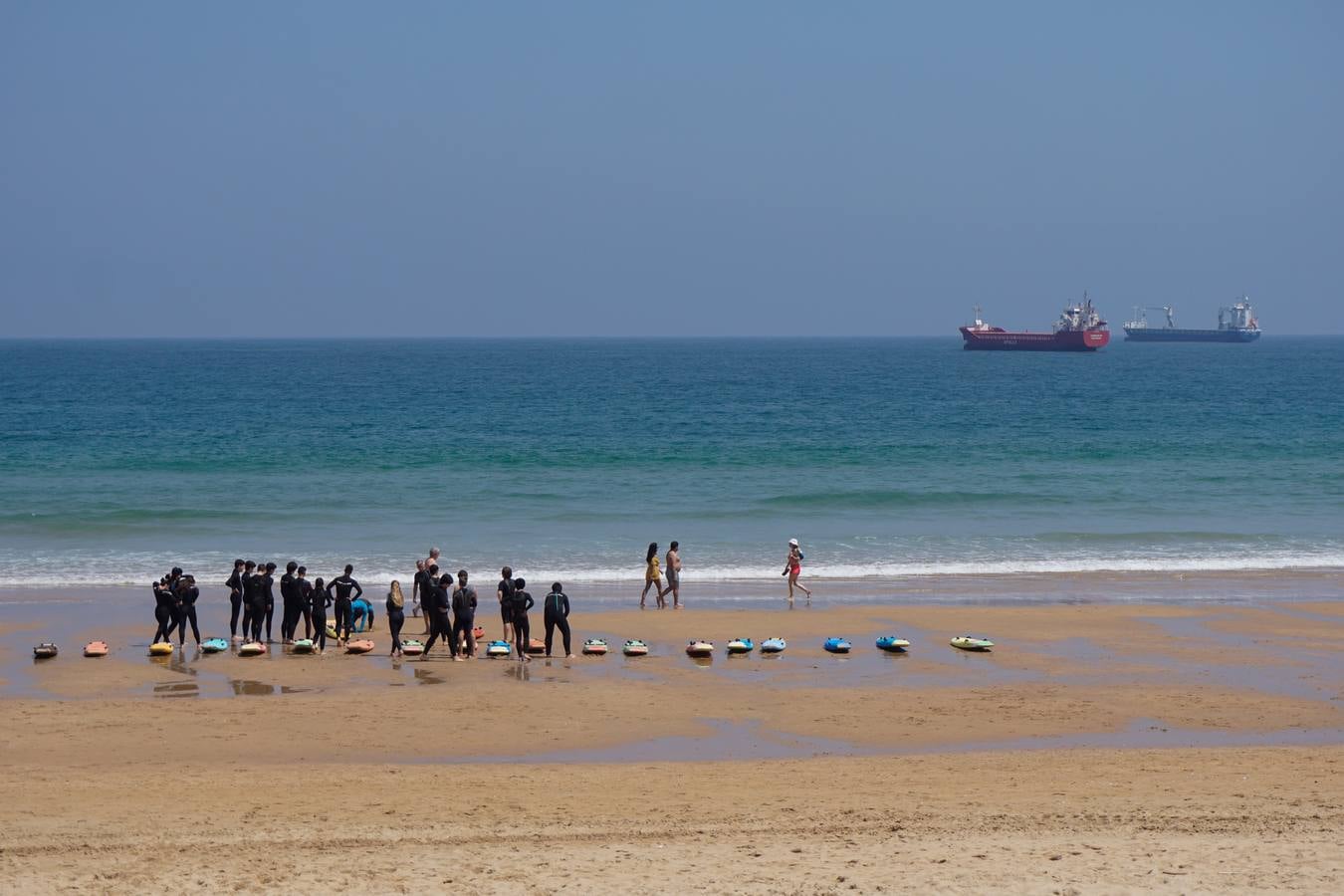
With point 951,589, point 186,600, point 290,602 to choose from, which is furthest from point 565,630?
point 951,589

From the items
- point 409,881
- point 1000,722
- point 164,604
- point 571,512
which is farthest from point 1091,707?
point 571,512

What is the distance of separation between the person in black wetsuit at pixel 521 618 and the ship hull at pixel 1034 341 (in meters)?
150

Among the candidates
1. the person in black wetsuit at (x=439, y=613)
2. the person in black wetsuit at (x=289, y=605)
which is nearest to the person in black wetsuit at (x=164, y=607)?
the person in black wetsuit at (x=289, y=605)

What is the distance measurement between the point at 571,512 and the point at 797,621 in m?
12.8

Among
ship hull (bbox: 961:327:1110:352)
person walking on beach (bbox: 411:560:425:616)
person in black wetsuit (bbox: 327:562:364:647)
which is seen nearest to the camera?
person in black wetsuit (bbox: 327:562:364:647)

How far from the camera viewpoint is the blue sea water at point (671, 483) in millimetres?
26766

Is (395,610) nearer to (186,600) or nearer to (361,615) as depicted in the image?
(361,615)

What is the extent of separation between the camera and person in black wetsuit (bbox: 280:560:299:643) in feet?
57.9

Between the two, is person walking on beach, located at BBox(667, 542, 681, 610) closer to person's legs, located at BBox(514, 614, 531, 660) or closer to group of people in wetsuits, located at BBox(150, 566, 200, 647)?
person's legs, located at BBox(514, 614, 531, 660)

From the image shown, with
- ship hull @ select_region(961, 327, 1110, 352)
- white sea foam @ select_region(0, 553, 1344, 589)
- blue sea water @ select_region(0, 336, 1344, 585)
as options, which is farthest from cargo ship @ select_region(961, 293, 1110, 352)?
white sea foam @ select_region(0, 553, 1344, 589)

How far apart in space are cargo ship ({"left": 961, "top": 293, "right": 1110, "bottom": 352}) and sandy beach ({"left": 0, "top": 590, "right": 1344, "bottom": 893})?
145543 mm

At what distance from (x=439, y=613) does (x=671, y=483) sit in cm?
1981

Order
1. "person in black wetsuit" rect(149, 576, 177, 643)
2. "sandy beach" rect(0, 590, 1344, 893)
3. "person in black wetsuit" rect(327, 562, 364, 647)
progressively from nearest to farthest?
"sandy beach" rect(0, 590, 1344, 893), "person in black wetsuit" rect(149, 576, 177, 643), "person in black wetsuit" rect(327, 562, 364, 647)

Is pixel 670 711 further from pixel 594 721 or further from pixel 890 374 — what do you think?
pixel 890 374
